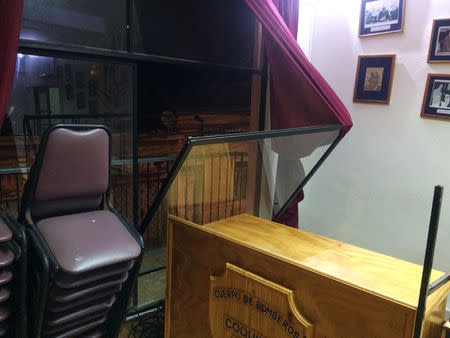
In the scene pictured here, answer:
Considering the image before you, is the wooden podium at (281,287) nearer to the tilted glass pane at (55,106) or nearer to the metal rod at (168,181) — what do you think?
the metal rod at (168,181)

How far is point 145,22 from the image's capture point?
194 cm

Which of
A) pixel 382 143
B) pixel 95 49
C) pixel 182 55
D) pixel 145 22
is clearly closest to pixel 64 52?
pixel 95 49

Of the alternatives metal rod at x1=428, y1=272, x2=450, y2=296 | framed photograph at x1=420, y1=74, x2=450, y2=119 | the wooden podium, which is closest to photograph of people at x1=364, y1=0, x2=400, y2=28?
framed photograph at x1=420, y1=74, x2=450, y2=119

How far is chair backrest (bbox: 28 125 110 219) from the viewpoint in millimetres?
1389

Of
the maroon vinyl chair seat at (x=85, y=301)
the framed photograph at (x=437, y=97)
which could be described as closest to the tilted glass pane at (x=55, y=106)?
the maroon vinyl chair seat at (x=85, y=301)

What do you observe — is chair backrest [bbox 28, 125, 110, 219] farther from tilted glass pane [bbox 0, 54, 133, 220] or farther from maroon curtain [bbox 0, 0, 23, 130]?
tilted glass pane [bbox 0, 54, 133, 220]

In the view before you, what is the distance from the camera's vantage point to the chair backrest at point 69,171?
4.56 ft

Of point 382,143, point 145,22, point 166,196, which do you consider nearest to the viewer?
point 166,196

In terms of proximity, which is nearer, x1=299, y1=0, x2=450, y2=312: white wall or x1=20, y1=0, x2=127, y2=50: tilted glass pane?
x1=20, y1=0, x2=127, y2=50: tilted glass pane

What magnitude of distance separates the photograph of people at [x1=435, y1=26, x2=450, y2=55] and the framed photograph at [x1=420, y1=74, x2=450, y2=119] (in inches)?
4.9

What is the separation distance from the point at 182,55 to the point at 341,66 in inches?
42.5

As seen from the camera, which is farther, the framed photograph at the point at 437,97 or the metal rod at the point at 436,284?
the framed photograph at the point at 437,97

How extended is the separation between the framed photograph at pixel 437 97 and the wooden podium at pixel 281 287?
105 centimetres

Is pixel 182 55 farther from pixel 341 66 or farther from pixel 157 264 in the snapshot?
pixel 157 264
